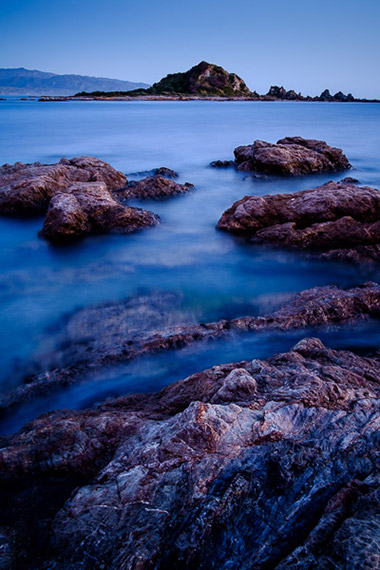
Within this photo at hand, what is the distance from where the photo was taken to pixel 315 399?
3062 millimetres

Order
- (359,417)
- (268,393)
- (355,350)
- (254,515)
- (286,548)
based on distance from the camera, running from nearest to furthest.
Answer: (286,548) → (254,515) → (359,417) → (268,393) → (355,350)

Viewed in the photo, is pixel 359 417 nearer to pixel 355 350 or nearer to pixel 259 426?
pixel 259 426

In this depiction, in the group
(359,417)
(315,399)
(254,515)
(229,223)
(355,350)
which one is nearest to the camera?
(254,515)

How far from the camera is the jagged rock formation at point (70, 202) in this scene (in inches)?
379

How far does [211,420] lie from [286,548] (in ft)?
3.28

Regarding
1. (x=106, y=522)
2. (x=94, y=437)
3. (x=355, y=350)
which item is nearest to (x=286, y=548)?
(x=106, y=522)

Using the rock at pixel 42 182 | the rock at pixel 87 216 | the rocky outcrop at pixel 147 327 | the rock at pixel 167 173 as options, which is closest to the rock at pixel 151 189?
the rock at pixel 42 182

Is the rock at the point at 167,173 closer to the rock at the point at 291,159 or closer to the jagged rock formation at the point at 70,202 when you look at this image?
the jagged rock formation at the point at 70,202

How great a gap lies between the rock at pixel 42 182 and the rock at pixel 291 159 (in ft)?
21.6

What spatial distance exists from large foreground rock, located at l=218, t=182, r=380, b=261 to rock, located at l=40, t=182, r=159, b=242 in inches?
106

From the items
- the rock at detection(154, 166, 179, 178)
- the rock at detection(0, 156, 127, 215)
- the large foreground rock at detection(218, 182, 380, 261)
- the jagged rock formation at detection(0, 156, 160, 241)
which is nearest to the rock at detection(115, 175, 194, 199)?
the jagged rock formation at detection(0, 156, 160, 241)

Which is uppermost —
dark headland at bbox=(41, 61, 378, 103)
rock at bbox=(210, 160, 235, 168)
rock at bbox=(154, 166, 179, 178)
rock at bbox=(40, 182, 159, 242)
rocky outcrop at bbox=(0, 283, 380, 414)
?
dark headland at bbox=(41, 61, 378, 103)

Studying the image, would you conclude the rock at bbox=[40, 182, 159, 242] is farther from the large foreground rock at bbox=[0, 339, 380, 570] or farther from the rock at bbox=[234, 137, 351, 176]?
the rock at bbox=[234, 137, 351, 176]

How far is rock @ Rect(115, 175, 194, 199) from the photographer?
42.5 ft
